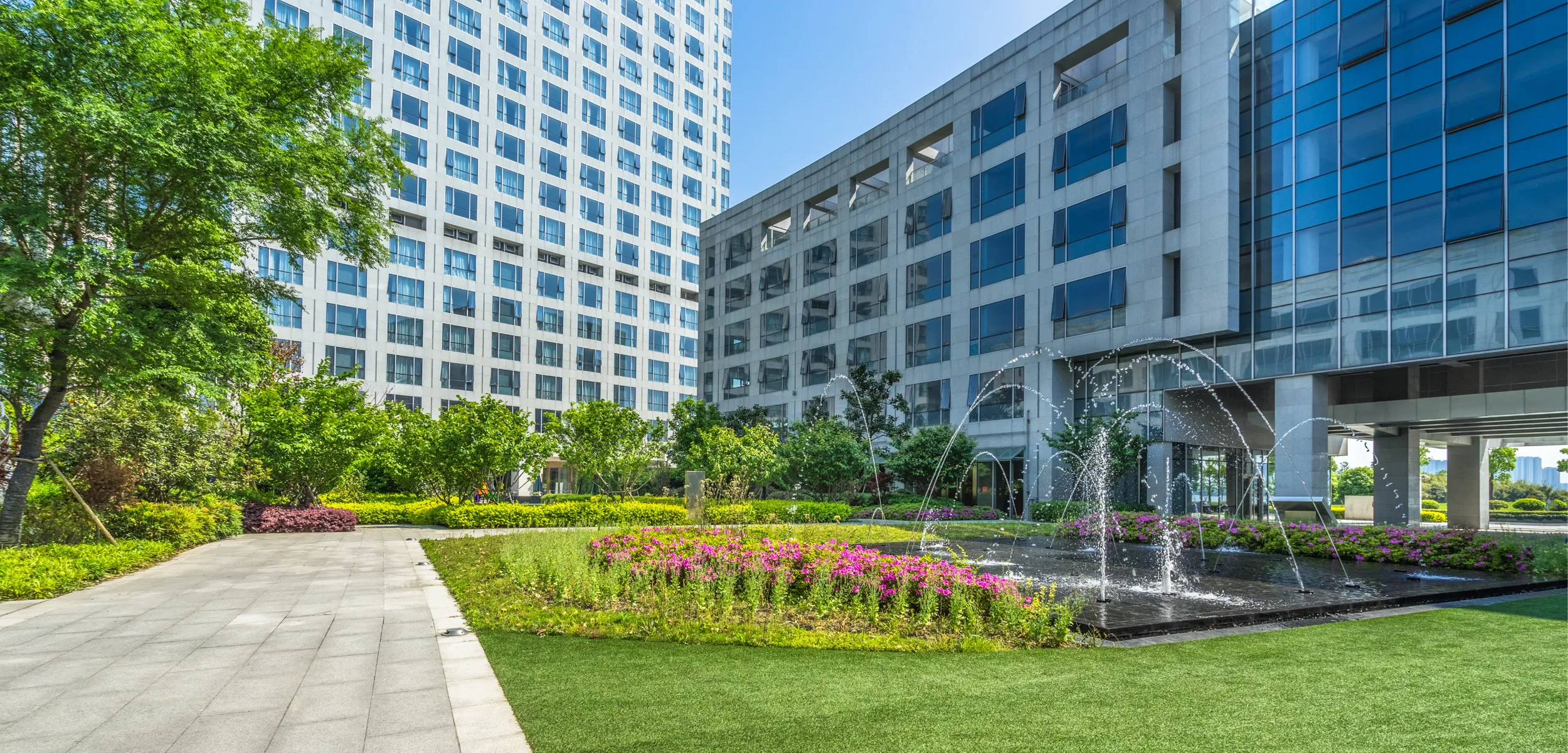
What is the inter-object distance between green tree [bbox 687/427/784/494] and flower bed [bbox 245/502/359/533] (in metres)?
12.6

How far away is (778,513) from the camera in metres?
28.6

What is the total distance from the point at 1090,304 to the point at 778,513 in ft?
50.1

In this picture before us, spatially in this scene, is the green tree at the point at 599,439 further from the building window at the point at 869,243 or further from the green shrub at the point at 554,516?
the building window at the point at 869,243

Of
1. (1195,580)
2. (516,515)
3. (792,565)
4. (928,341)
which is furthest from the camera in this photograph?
(928,341)

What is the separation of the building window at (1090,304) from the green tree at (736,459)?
42.8 ft

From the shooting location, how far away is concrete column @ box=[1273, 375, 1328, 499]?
27000 mm

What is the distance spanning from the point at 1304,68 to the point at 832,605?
28.7 m

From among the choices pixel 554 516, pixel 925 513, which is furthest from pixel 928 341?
pixel 554 516

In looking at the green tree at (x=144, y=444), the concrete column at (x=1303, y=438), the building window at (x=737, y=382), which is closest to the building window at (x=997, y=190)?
the concrete column at (x=1303, y=438)

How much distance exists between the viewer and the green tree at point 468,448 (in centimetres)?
2727

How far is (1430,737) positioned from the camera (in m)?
5.25

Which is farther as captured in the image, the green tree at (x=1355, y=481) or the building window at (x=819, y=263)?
the green tree at (x=1355, y=481)

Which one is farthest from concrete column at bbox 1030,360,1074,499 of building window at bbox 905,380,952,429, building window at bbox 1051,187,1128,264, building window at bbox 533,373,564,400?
building window at bbox 533,373,564,400

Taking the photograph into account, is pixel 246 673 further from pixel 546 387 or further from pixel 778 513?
pixel 546 387
